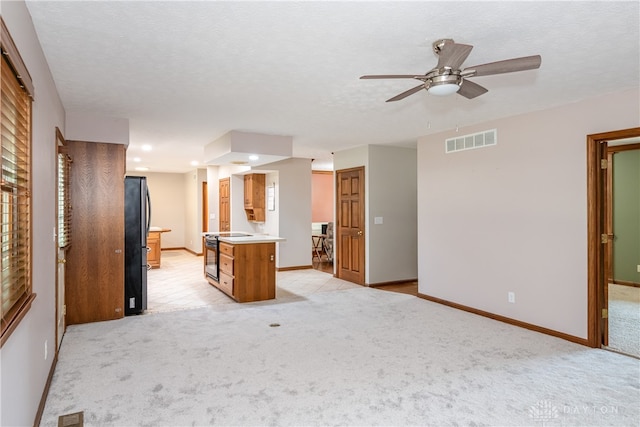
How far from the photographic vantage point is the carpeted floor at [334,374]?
2410 mm

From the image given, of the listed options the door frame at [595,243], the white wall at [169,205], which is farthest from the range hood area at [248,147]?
the white wall at [169,205]

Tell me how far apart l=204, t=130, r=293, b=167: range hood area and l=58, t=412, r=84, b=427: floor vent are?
11.5 ft

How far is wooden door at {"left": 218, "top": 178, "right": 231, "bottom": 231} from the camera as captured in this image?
8.59m

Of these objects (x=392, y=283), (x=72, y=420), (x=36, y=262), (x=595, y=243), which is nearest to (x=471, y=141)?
(x=595, y=243)

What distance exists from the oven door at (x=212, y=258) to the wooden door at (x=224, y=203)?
2.18 metres

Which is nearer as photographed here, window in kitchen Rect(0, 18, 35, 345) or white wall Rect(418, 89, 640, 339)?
window in kitchen Rect(0, 18, 35, 345)

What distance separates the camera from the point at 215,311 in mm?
4781

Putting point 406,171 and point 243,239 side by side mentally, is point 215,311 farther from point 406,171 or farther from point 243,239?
point 406,171

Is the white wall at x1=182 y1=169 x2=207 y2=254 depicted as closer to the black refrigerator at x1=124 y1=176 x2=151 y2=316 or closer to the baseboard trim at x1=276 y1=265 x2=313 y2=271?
the baseboard trim at x1=276 y1=265 x2=313 y2=271

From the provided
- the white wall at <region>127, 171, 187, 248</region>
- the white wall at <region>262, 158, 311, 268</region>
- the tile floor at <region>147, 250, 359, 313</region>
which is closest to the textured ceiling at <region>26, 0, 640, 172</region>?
the tile floor at <region>147, 250, 359, 313</region>

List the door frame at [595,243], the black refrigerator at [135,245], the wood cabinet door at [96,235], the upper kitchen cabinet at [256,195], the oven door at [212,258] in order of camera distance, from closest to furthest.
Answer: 1. the door frame at [595,243]
2. the wood cabinet door at [96,235]
3. the black refrigerator at [135,245]
4. the oven door at [212,258]
5. the upper kitchen cabinet at [256,195]

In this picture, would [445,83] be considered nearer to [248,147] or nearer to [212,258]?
[248,147]

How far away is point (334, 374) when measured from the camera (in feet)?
9.75

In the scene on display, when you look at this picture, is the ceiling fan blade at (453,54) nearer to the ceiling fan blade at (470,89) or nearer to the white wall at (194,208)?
the ceiling fan blade at (470,89)
